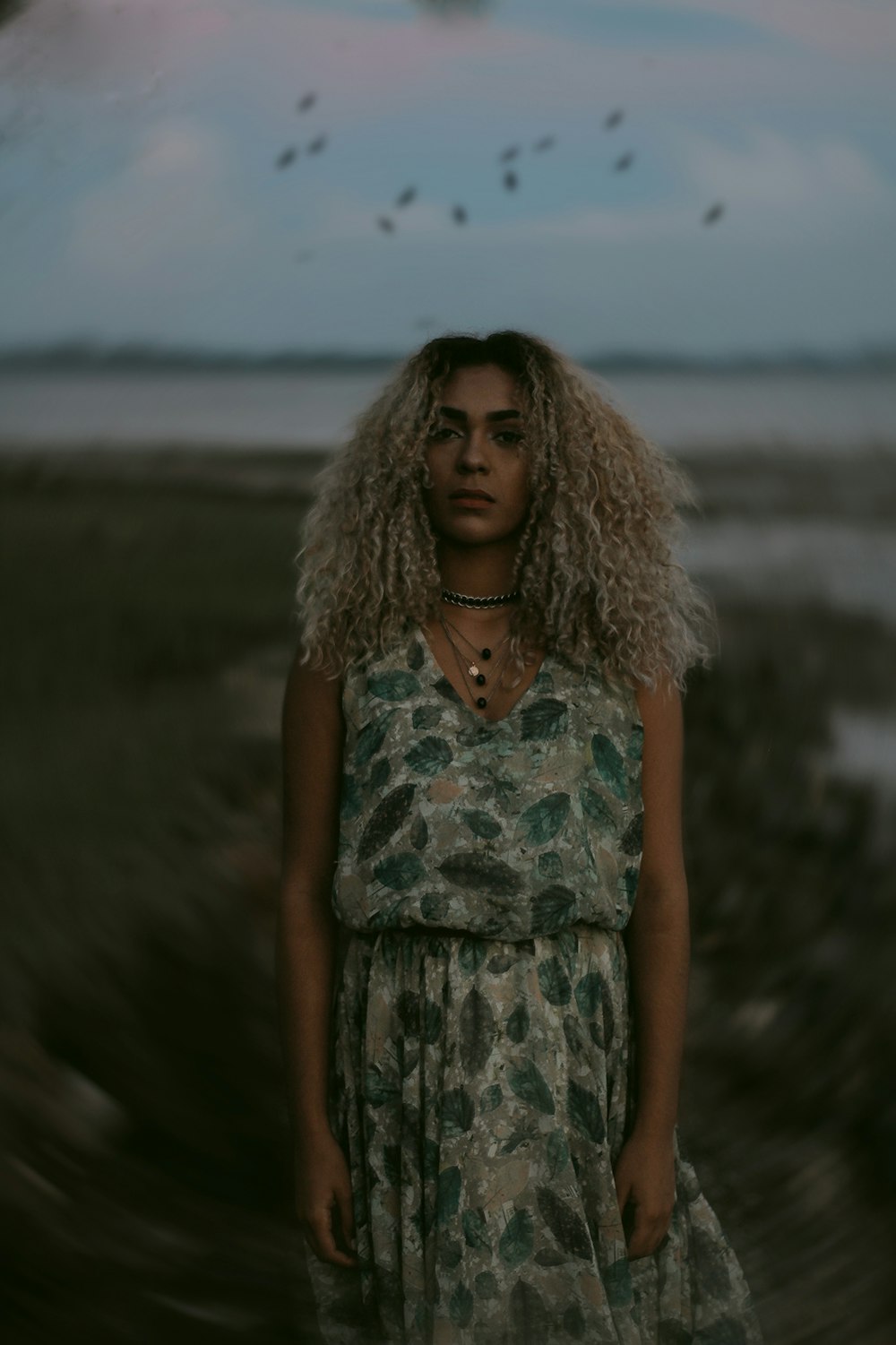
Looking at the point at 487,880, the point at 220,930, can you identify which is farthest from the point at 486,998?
the point at 220,930

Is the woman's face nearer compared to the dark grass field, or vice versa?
the woman's face

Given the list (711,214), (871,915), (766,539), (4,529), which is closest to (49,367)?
(4,529)

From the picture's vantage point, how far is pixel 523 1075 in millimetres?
939

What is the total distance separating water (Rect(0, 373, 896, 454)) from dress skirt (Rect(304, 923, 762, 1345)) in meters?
0.75

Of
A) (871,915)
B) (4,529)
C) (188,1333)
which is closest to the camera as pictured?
(188,1333)

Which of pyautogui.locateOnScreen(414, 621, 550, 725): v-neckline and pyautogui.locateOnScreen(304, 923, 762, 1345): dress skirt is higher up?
pyautogui.locateOnScreen(414, 621, 550, 725): v-neckline

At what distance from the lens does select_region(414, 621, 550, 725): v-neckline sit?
960 millimetres

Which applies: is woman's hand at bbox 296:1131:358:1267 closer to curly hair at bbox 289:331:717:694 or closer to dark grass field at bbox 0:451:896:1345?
curly hair at bbox 289:331:717:694

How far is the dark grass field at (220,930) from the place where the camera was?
1514 millimetres

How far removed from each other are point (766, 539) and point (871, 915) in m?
0.48

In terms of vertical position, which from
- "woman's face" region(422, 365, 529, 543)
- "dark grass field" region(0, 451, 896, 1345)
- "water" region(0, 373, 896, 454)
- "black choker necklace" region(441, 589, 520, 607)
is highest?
"water" region(0, 373, 896, 454)

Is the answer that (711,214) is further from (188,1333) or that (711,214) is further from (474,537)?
(188,1333)

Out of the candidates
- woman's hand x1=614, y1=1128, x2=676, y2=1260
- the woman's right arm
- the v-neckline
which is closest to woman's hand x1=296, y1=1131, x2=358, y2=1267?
the woman's right arm

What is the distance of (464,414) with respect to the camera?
3.13 feet
